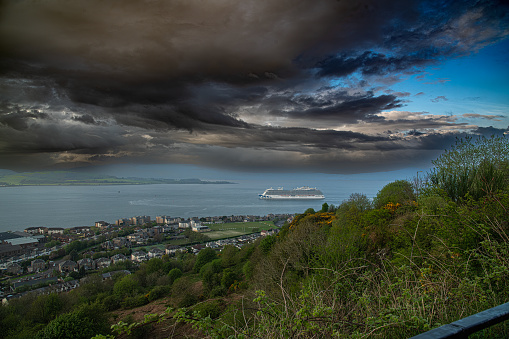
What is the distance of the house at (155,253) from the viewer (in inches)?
1226

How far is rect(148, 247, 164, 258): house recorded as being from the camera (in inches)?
1226

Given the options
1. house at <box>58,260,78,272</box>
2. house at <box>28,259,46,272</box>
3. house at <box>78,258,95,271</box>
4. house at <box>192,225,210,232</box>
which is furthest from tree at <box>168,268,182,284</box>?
house at <box>192,225,210,232</box>

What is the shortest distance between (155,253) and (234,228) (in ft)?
53.0

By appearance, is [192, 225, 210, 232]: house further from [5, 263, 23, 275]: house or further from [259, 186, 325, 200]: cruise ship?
[259, 186, 325, 200]: cruise ship

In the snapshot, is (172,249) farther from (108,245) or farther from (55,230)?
(55,230)

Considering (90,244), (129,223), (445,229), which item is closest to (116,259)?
(90,244)

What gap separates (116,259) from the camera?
29.2m

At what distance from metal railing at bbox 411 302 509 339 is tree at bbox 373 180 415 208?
69.8ft

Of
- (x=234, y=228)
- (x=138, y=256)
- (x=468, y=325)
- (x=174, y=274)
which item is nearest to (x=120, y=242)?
(x=138, y=256)

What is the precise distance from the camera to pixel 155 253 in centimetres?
3188

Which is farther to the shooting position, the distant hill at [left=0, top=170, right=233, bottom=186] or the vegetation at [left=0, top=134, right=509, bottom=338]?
the distant hill at [left=0, top=170, right=233, bottom=186]

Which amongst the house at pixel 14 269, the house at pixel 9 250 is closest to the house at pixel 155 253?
the house at pixel 14 269

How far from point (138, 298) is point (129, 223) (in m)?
31.6

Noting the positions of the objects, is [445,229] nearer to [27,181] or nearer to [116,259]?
[116,259]
